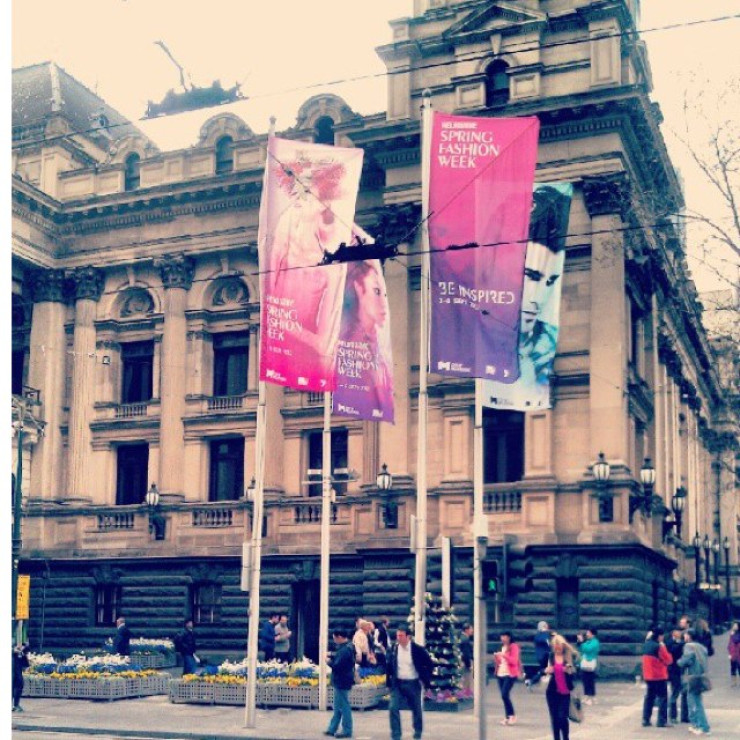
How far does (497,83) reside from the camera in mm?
41344

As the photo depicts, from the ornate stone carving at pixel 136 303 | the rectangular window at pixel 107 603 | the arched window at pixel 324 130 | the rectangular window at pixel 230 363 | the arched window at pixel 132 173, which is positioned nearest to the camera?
the rectangular window at pixel 107 603

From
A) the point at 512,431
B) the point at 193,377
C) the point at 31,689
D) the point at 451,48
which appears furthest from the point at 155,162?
the point at 31,689

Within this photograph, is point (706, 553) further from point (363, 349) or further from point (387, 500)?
point (363, 349)

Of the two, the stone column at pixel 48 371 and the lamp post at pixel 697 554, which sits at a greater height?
the stone column at pixel 48 371

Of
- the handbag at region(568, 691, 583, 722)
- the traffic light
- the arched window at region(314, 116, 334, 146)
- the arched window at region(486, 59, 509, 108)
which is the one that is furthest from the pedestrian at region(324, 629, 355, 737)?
the arched window at region(314, 116, 334, 146)

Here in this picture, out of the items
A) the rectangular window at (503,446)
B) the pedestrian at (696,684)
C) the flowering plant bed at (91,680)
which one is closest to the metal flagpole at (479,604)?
the pedestrian at (696,684)

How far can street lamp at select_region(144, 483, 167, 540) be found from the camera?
4431 cm

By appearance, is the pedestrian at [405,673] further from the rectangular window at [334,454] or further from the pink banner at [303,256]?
the rectangular window at [334,454]

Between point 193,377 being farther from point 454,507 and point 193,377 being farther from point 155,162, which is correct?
point 454,507

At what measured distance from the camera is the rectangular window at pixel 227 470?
44.6 m

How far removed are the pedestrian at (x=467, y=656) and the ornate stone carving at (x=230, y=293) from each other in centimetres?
1787

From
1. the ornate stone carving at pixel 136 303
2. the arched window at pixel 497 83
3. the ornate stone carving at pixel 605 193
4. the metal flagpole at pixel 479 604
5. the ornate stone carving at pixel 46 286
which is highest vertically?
the arched window at pixel 497 83

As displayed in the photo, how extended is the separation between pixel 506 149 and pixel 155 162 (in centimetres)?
2325

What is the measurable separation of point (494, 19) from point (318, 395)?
45.0 ft
